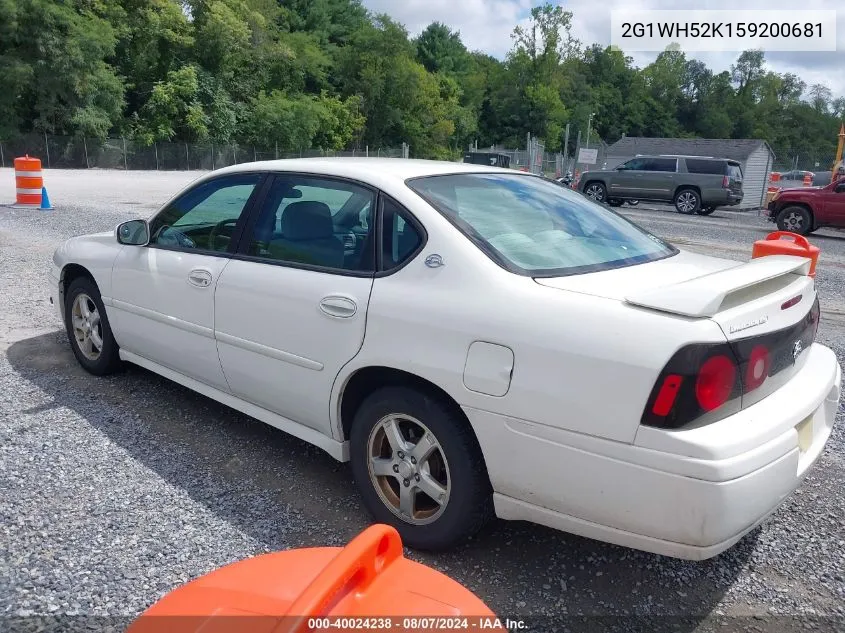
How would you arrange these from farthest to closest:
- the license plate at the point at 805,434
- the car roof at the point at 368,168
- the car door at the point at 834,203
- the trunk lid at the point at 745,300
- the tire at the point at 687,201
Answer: the tire at the point at 687,201
the car door at the point at 834,203
the car roof at the point at 368,168
the license plate at the point at 805,434
the trunk lid at the point at 745,300

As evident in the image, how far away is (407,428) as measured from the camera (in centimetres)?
286

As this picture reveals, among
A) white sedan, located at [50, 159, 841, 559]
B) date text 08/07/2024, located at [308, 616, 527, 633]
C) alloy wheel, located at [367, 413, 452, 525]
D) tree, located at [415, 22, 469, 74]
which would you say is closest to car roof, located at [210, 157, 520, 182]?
white sedan, located at [50, 159, 841, 559]

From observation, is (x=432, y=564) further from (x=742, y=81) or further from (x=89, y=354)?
(x=742, y=81)

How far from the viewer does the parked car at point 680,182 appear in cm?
2141

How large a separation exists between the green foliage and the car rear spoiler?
1696 inches

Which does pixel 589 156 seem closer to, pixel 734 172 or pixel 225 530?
pixel 734 172

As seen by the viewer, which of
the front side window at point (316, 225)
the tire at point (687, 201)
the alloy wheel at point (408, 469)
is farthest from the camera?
the tire at point (687, 201)

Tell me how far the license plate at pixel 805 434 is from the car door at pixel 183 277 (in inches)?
104

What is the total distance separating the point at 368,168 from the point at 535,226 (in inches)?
33.1

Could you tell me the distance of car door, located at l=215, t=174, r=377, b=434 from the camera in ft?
9.84

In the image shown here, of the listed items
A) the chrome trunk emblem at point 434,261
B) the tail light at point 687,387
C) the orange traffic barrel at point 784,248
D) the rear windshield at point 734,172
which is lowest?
the tail light at point 687,387

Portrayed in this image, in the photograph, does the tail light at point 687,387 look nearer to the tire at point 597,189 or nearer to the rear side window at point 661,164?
the tire at point 597,189

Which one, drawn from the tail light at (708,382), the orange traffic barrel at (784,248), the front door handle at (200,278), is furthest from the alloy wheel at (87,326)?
the orange traffic barrel at (784,248)

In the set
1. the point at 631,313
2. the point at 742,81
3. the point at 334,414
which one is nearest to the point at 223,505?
the point at 334,414
